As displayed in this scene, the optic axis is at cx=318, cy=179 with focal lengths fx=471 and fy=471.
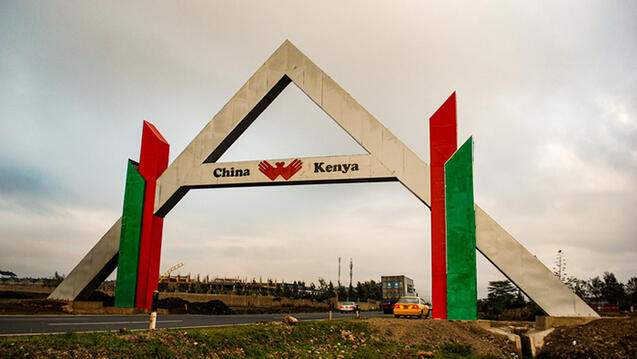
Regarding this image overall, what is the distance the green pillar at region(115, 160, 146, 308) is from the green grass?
1374 centimetres

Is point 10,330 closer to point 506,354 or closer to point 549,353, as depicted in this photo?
point 506,354

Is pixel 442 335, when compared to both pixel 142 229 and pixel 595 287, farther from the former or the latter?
pixel 595 287

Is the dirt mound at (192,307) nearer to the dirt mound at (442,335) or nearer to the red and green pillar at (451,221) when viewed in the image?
the dirt mound at (442,335)

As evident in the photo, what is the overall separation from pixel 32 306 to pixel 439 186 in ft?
65.7

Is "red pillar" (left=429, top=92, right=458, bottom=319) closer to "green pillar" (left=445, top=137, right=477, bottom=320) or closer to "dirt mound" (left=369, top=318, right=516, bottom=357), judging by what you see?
"green pillar" (left=445, top=137, right=477, bottom=320)

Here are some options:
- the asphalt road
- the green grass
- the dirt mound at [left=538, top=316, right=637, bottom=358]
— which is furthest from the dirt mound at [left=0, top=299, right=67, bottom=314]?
the dirt mound at [left=538, top=316, right=637, bottom=358]

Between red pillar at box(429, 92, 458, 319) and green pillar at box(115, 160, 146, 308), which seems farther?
green pillar at box(115, 160, 146, 308)

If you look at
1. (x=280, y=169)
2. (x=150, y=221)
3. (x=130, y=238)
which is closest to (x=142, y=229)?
(x=150, y=221)

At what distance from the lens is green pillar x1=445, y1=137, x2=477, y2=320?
21.1 metres

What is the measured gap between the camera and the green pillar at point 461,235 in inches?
831

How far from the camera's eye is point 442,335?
57.9ft

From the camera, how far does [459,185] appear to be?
861 inches

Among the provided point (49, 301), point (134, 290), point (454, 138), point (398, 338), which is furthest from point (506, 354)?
point (49, 301)

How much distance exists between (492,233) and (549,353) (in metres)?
5.53
